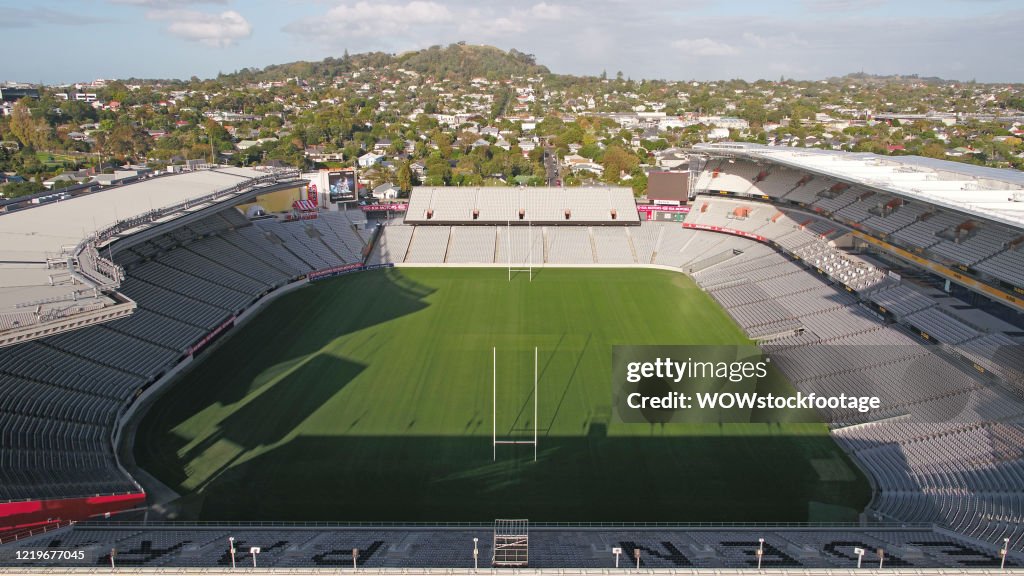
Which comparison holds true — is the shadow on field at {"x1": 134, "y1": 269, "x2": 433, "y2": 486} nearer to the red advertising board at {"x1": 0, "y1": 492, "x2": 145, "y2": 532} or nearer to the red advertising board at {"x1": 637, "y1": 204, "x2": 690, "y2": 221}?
the red advertising board at {"x1": 0, "y1": 492, "x2": 145, "y2": 532}

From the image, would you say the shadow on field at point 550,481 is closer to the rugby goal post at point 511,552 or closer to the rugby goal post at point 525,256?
the rugby goal post at point 511,552

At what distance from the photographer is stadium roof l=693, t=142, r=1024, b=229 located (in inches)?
867

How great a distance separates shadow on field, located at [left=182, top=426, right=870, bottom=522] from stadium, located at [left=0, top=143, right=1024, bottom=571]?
0.25 ft

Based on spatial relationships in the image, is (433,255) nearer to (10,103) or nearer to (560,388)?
(560,388)

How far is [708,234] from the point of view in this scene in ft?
143

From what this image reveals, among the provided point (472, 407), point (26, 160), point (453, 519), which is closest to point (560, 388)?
point (472, 407)

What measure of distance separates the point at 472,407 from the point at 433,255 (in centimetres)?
2177

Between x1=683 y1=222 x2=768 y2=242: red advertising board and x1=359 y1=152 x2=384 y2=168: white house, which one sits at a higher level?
x1=359 y1=152 x2=384 y2=168: white house

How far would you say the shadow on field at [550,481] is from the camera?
52.6 ft

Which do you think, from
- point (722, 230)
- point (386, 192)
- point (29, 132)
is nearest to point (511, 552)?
point (722, 230)

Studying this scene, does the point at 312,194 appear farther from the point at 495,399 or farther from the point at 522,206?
the point at 495,399

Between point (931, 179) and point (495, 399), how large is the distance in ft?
68.5

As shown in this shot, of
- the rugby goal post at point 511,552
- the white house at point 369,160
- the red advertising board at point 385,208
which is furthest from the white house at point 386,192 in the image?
the rugby goal post at point 511,552

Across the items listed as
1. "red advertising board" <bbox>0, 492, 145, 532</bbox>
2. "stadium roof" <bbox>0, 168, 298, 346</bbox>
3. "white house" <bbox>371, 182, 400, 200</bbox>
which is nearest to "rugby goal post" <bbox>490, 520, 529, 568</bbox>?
"red advertising board" <bbox>0, 492, 145, 532</bbox>
